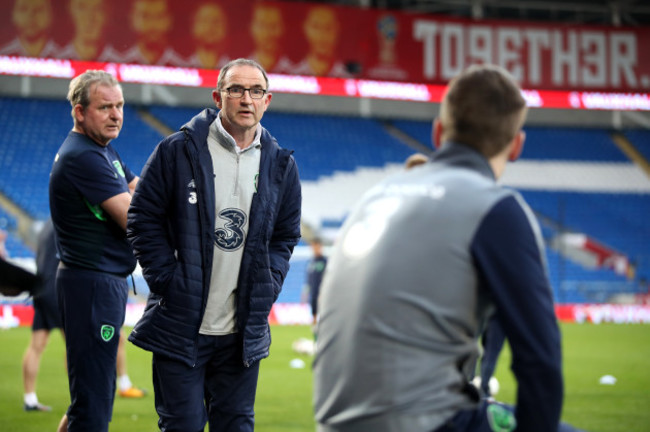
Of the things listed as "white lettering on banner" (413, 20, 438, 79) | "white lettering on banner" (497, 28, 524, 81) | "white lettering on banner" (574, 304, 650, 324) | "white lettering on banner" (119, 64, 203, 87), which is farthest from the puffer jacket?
"white lettering on banner" (497, 28, 524, 81)

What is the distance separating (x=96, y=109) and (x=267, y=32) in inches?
828

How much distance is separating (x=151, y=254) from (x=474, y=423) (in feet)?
6.46

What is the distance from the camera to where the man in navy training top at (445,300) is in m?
2.23

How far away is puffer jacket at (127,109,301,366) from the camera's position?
3877 millimetres

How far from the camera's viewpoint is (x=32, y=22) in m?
22.7

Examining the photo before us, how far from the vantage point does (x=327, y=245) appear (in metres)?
26.9

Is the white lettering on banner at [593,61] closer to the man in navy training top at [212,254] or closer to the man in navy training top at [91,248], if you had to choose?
the man in navy training top at [91,248]

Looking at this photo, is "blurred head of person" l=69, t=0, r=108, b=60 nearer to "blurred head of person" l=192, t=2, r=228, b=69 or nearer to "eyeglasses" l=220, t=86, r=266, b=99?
"blurred head of person" l=192, t=2, r=228, b=69

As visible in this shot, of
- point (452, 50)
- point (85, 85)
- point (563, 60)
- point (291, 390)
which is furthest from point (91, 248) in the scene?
point (563, 60)

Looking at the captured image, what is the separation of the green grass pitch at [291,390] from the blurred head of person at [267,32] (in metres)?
10.5

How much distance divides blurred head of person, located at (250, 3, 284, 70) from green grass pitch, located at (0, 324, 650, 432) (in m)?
10.5

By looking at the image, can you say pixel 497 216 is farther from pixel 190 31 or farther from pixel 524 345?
pixel 190 31

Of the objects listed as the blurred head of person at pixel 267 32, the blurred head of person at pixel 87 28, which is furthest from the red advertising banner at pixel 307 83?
the blurred head of person at pixel 267 32

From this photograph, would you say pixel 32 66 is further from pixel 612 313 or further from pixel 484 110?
pixel 484 110
